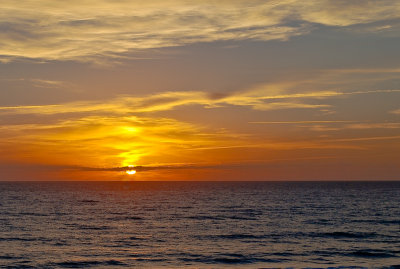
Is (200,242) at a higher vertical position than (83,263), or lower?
higher

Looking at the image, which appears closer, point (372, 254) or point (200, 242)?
point (372, 254)

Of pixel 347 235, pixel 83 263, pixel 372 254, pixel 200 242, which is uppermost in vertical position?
pixel 200 242

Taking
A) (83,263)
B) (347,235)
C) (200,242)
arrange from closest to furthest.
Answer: (83,263), (200,242), (347,235)

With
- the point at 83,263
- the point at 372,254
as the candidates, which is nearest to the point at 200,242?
the point at 83,263

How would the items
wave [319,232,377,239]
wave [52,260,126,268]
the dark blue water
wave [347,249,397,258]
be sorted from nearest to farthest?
wave [52,260,126,268] → the dark blue water → wave [347,249,397,258] → wave [319,232,377,239]

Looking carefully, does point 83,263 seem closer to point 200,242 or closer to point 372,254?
point 200,242

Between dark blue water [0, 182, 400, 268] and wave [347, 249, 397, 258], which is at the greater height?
dark blue water [0, 182, 400, 268]

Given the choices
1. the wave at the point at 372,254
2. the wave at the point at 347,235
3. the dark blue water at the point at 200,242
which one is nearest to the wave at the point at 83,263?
the dark blue water at the point at 200,242

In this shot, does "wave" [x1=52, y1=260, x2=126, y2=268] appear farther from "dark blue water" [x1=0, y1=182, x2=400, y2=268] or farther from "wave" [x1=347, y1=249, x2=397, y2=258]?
"wave" [x1=347, y1=249, x2=397, y2=258]

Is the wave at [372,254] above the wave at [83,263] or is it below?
below

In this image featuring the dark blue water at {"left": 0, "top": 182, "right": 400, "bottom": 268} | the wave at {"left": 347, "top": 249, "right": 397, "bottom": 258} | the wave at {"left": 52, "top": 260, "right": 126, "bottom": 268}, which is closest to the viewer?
the wave at {"left": 52, "top": 260, "right": 126, "bottom": 268}

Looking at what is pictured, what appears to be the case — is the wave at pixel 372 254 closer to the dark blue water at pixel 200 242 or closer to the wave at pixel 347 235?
the dark blue water at pixel 200 242

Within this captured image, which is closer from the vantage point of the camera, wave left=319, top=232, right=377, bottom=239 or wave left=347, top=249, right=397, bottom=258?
wave left=347, top=249, right=397, bottom=258

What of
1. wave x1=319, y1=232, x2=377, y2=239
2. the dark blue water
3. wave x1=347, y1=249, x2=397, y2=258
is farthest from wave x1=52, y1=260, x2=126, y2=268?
wave x1=319, y1=232, x2=377, y2=239
